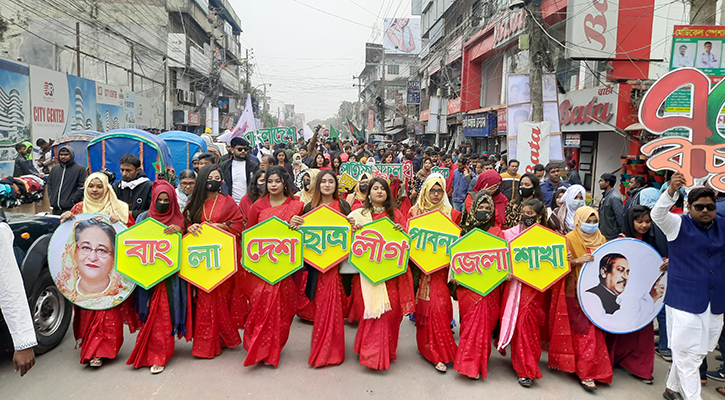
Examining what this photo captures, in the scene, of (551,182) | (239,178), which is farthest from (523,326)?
(239,178)

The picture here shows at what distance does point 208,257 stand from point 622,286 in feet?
10.8

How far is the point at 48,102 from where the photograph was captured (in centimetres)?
1582

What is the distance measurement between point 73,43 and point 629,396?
1243 inches

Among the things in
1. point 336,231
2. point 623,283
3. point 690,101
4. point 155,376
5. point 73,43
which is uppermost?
point 73,43

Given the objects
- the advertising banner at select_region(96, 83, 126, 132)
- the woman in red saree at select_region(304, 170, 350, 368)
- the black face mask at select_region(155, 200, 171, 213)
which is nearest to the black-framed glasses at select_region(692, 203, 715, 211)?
the woman in red saree at select_region(304, 170, 350, 368)

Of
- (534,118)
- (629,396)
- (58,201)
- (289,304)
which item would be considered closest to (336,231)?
(289,304)

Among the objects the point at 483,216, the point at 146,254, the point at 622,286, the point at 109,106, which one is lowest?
the point at 622,286

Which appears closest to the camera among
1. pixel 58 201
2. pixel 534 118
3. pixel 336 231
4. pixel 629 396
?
pixel 629 396

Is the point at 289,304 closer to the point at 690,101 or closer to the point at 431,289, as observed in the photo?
the point at 431,289

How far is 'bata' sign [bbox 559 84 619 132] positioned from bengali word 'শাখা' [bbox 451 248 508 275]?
961 cm

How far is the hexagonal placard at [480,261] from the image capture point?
4082 millimetres

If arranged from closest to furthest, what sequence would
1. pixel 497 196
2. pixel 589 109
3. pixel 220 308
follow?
pixel 220 308
pixel 497 196
pixel 589 109

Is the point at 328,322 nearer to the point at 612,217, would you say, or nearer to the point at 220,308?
→ the point at 220,308

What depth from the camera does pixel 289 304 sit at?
4.38 meters
